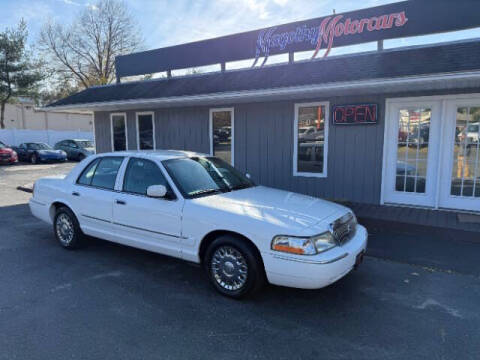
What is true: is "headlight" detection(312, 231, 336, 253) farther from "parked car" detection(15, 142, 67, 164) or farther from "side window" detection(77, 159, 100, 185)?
"parked car" detection(15, 142, 67, 164)

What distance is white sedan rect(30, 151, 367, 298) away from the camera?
131 inches

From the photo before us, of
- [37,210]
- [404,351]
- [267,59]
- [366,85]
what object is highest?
[267,59]

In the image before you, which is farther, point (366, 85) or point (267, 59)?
point (267, 59)

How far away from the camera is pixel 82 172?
515 centimetres

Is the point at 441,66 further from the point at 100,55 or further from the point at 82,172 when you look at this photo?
the point at 100,55

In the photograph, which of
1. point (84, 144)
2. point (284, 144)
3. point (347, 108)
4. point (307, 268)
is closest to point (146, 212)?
point (307, 268)

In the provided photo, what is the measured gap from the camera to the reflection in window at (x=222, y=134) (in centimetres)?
965

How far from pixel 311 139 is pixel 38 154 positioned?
708 inches

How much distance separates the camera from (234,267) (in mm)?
3617

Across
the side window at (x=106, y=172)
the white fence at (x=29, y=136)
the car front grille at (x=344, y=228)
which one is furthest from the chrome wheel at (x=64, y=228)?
the white fence at (x=29, y=136)

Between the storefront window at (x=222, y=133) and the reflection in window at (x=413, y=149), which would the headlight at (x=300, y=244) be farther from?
the storefront window at (x=222, y=133)

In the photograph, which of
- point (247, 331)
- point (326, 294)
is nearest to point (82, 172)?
point (247, 331)

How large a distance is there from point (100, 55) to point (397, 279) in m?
35.9

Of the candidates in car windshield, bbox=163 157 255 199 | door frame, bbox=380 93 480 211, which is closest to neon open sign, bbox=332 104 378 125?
door frame, bbox=380 93 480 211
